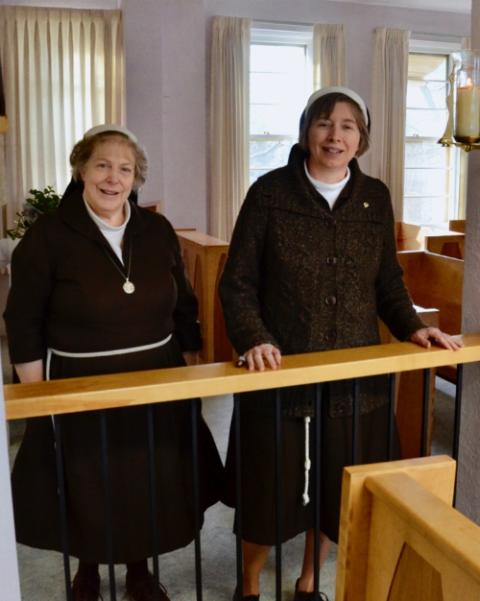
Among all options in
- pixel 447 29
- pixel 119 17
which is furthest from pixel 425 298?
pixel 447 29

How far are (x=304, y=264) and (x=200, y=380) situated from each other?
514 millimetres

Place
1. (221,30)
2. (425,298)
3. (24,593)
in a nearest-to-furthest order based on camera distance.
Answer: (24,593) < (425,298) < (221,30)

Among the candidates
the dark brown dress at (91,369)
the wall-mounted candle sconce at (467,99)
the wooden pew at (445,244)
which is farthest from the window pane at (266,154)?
the wall-mounted candle sconce at (467,99)

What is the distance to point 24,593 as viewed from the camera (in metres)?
2.44

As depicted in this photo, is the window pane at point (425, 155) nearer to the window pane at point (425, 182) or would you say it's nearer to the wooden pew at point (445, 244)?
the window pane at point (425, 182)

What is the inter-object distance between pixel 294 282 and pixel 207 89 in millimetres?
5519

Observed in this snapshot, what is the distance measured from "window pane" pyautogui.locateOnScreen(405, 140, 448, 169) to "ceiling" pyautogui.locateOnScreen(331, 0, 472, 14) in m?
1.44

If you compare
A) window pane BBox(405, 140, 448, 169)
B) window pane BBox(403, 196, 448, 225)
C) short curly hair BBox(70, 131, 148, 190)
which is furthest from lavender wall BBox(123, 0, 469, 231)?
short curly hair BBox(70, 131, 148, 190)

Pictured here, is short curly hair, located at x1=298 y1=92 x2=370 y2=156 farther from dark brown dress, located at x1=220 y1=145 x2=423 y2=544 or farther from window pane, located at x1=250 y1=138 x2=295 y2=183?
window pane, located at x1=250 y1=138 x2=295 y2=183

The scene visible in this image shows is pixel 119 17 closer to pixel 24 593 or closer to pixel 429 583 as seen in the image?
pixel 24 593

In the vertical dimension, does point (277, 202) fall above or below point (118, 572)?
above

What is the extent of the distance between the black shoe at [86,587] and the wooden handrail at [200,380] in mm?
1012

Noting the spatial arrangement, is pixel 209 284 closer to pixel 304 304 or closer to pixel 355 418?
pixel 304 304

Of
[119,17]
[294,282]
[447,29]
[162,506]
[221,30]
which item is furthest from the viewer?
[447,29]
